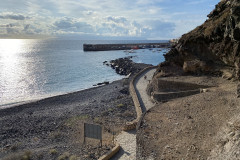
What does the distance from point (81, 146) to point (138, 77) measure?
813 inches

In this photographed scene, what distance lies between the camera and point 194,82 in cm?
1797

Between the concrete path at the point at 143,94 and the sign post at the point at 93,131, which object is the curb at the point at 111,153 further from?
the concrete path at the point at 143,94

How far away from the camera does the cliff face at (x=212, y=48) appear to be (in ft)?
53.2

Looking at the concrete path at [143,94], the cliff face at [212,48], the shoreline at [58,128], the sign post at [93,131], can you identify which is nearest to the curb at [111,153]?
the shoreline at [58,128]

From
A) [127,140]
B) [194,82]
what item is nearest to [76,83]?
[194,82]

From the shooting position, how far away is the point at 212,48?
18.7 metres

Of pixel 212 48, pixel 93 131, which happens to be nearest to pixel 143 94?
pixel 212 48

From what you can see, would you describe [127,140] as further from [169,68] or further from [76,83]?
[76,83]

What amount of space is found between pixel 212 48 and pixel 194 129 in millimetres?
11203

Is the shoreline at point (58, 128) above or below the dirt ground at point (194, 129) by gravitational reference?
below

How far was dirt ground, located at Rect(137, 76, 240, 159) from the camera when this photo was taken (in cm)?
774

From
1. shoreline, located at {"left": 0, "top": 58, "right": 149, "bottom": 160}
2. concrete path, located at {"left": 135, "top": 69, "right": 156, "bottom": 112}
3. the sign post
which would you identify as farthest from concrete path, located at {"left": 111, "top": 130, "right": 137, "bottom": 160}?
concrete path, located at {"left": 135, "top": 69, "right": 156, "bottom": 112}

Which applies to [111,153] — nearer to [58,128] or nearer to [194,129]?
[194,129]

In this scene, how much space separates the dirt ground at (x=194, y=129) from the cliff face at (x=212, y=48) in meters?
3.10
